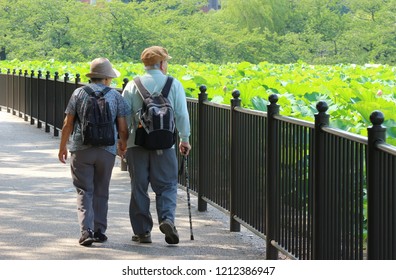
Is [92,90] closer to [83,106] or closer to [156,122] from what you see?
[83,106]

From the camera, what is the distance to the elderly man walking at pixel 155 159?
8.73 meters

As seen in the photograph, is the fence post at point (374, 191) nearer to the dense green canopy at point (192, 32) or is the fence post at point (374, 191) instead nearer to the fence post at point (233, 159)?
the fence post at point (233, 159)

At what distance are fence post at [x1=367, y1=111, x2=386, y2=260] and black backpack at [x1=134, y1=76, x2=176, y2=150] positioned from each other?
10.4ft

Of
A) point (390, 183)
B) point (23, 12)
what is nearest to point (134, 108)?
point (390, 183)

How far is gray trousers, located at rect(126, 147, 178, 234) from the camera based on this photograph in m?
8.78

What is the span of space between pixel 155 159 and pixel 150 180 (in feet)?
0.72

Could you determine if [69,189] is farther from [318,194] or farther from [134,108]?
[318,194]

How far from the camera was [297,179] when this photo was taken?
293 inches

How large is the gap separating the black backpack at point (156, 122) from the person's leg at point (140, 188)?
182mm

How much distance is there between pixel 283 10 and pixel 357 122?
246 feet

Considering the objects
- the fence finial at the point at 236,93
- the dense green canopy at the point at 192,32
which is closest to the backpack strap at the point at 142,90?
the fence finial at the point at 236,93

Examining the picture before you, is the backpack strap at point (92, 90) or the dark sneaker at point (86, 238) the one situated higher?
the backpack strap at point (92, 90)

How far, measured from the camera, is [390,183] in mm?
5258

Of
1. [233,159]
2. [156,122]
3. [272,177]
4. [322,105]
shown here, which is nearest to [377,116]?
[322,105]
